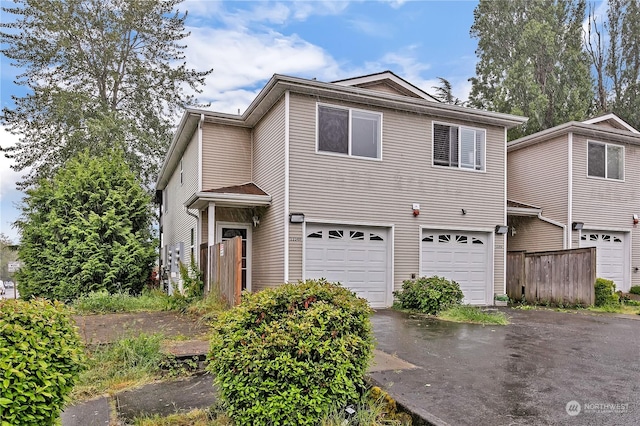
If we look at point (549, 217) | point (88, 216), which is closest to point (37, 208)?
point (88, 216)

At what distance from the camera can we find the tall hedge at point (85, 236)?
1378 cm

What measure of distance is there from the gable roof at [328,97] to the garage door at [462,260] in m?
3.17

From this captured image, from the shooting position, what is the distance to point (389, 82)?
1234cm

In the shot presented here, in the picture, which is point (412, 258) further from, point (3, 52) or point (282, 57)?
point (3, 52)

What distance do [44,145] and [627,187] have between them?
24.6 metres

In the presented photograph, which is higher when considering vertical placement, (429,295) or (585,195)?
(585,195)

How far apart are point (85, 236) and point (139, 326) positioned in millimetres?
6840

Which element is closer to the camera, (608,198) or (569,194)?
(569,194)

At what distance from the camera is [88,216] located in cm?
1441

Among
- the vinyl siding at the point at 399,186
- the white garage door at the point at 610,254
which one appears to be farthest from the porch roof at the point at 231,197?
the white garage door at the point at 610,254

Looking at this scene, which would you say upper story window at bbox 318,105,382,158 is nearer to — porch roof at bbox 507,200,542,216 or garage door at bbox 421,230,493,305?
garage door at bbox 421,230,493,305

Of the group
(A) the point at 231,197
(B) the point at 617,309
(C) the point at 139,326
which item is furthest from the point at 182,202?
(B) the point at 617,309

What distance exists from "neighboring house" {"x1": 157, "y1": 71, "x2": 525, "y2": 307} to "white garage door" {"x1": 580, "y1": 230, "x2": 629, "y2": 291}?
163 inches

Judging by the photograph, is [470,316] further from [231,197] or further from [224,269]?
[231,197]
